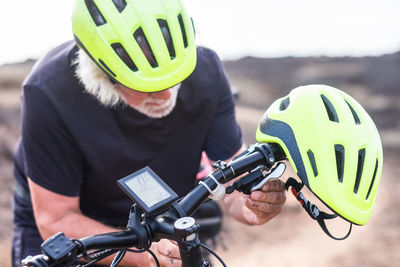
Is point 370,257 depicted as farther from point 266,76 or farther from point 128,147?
point 266,76

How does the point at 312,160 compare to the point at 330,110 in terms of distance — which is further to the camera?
the point at 330,110

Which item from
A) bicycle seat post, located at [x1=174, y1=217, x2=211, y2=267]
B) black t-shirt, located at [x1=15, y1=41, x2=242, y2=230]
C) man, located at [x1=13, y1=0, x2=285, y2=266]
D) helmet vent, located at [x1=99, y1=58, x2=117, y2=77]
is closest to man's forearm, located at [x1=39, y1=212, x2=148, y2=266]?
man, located at [x1=13, y1=0, x2=285, y2=266]

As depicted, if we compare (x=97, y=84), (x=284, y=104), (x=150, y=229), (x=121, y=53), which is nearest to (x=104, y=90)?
(x=97, y=84)

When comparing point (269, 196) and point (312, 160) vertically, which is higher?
point (312, 160)

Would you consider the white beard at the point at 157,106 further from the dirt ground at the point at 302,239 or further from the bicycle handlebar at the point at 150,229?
the dirt ground at the point at 302,239

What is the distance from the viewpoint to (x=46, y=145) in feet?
7.29

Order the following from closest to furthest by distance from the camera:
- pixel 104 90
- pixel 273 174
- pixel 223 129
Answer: pixel 273 174 → pixel 104 90 → pixel 223 129

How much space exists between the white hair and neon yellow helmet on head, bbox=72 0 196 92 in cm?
21

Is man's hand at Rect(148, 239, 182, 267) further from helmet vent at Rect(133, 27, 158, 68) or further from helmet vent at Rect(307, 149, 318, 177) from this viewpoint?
helmet vent at Rect(133, 27, 158, 68)

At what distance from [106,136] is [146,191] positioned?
1.01 metres

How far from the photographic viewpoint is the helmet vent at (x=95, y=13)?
196 centimetres

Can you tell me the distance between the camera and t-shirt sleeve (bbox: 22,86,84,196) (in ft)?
7.27

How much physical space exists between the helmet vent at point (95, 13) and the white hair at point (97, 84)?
0.29 m

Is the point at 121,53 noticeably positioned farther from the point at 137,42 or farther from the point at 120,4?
the point at 120,4
